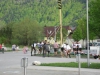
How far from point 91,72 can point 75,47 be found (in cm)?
1818

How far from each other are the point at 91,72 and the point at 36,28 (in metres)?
88.9

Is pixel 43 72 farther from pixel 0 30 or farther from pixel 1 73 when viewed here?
pixel 0 30

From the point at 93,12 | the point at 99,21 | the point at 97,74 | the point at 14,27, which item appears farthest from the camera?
the point at 14,27

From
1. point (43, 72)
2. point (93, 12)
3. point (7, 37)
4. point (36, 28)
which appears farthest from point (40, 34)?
point (43, 72)

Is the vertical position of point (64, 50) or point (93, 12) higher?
point (93, 12)

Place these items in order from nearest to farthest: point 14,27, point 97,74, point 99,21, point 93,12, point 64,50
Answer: point 97,74, point 64,50, point 99,21, point 93,12, point 14,27

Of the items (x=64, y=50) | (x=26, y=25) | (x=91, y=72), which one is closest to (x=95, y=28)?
(x=64, y=50)

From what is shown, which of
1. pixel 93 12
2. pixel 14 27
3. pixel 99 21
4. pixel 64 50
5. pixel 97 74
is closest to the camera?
pixel 97 74

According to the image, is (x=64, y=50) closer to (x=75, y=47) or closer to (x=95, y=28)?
(x=75, y=47)

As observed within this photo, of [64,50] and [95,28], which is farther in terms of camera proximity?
[95,28]

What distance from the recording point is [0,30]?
107m

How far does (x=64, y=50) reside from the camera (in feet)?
111

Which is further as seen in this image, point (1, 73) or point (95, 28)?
point (95, 28)

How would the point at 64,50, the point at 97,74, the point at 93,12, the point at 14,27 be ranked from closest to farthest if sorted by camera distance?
the point at 97,74
the point at 64,50
the point at 93,12
the point at 14,27
